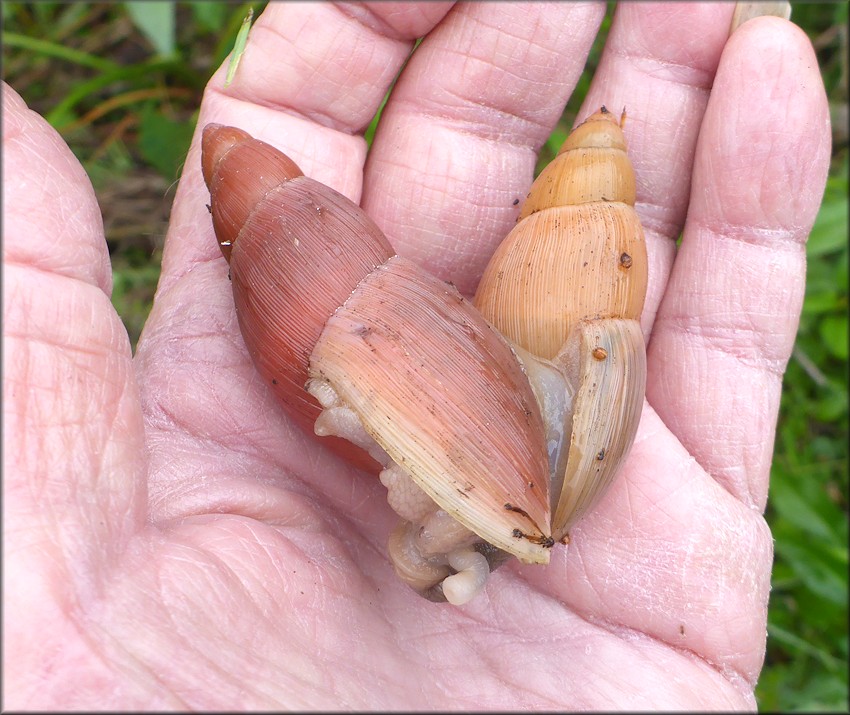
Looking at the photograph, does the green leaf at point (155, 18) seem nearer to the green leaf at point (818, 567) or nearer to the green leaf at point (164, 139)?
the green leaf at point (164, 139)

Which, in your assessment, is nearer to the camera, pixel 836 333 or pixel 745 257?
pixel 745 257

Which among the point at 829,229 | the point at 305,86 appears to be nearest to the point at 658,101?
the point at 829,229

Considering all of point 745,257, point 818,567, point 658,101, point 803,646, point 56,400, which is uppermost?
point 658,101

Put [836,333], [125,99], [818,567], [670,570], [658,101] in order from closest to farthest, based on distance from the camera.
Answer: [670,570], [658,101], [818,567], [836,333], [125,99]

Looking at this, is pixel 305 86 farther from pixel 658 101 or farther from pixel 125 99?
pixel 125 99

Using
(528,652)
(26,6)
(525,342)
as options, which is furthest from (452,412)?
(26,6)

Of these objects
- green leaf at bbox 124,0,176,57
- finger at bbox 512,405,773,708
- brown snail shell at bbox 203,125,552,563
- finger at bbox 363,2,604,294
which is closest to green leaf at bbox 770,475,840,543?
finger at bbox 512,405,773,708

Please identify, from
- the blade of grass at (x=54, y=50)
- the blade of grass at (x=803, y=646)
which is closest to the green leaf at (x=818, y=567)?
the blade of grass at (x=803, y=646)

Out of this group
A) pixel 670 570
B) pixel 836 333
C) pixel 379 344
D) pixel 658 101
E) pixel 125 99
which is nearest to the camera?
pixel 379 344

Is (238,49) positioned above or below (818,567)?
above
